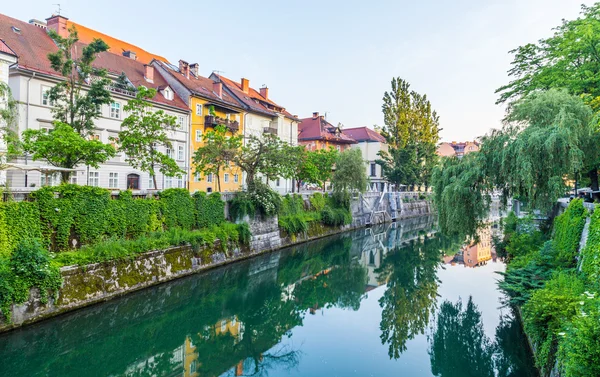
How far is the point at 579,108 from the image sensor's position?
12.1m

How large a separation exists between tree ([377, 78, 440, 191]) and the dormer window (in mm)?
25577

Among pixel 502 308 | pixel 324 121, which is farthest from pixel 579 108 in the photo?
pixel 324 121

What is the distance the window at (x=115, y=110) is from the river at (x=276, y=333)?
45.7 ft

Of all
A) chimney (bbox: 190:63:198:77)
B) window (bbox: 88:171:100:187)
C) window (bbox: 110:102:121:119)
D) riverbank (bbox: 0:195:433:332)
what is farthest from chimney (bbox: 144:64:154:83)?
riverbank (bbox: 0:195:433:332)

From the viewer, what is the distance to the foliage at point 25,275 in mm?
9539

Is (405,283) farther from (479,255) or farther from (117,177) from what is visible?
(117,177)

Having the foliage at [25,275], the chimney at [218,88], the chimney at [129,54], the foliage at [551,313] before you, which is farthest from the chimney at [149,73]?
the foliage at [551,313]

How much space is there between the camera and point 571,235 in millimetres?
10078

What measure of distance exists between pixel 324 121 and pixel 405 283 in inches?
1538

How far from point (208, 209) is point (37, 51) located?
1457 centimetres

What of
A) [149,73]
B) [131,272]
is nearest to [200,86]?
[149,73]

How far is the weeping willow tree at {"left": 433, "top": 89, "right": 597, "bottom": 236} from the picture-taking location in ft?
37.1

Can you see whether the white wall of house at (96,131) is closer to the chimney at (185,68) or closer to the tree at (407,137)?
the chimney at (185,68)

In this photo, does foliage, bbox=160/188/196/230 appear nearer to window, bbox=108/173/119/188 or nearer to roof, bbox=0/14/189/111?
window, bbox=108/173/119/188
